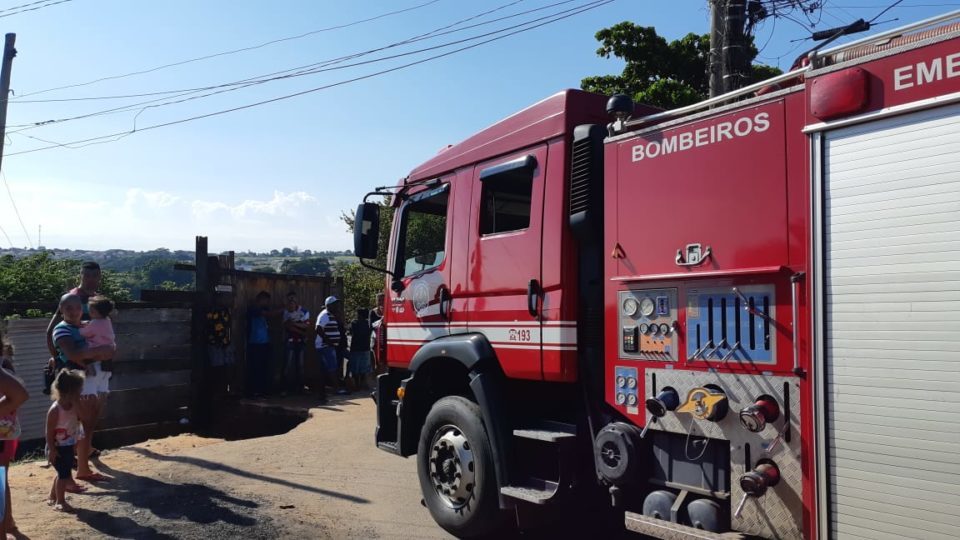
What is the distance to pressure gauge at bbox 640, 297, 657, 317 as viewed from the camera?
162 inches

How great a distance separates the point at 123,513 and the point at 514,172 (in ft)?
13.7

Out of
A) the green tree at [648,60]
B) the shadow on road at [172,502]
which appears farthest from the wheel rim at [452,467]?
the green tree at [648,60]

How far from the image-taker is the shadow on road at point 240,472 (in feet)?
21.6

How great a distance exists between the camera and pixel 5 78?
1600cm

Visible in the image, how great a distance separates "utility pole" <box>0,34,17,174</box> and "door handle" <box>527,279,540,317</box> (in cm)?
1439

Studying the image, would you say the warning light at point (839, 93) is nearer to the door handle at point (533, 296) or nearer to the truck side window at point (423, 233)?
the door handle at point (533, 296)

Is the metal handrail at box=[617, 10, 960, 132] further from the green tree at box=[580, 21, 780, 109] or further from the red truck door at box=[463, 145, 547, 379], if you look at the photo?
the green tree at box=[580, 21, 780, 109]

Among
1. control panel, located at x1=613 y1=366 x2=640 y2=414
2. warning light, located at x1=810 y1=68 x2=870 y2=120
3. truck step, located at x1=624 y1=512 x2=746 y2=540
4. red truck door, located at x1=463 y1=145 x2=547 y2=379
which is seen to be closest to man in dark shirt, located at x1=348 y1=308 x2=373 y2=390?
red truck door, located at x1=463 y1=145 x2=547 y2=379

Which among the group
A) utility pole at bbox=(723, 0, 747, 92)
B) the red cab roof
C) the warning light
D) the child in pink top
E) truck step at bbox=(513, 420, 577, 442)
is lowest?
truck step at bbox=(513, 420, 577, 442)

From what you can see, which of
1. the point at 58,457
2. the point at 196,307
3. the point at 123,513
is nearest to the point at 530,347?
the point at 123,513

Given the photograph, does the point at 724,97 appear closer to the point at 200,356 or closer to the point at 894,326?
the point at 894,326

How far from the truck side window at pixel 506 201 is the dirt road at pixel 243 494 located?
7.71 feet

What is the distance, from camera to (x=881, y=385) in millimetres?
3086

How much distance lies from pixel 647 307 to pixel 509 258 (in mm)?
1286
